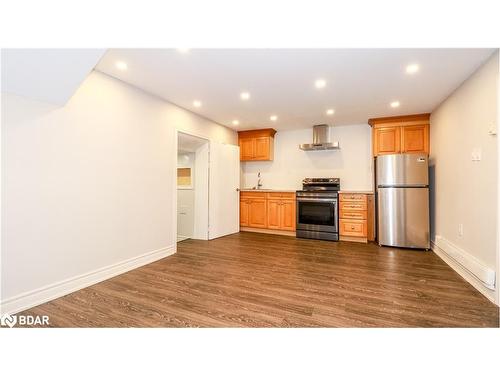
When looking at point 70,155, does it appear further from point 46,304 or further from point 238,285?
point 238,285

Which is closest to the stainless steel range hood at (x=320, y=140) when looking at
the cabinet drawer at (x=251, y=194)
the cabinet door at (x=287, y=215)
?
the cabinet door at (x=287, y=215)

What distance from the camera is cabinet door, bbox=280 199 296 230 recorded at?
4859mm

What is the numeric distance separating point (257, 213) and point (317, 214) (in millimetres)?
1314

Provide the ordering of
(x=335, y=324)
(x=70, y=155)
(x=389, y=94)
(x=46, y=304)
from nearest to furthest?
(x=335, y=324) → (x=46, y=304) → (x=70, y=155) → (x=389, y=94)

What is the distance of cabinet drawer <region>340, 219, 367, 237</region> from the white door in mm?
2215

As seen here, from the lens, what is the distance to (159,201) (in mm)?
3344

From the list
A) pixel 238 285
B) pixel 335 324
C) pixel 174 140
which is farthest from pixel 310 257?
pixel 174 140

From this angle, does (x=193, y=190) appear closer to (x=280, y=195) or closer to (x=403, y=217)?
(x=280, y=195)

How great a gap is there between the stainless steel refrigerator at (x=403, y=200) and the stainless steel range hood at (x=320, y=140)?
116 cm

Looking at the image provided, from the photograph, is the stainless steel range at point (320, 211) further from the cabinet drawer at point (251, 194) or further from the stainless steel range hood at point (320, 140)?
the cabinet drawer at point (251, 194)

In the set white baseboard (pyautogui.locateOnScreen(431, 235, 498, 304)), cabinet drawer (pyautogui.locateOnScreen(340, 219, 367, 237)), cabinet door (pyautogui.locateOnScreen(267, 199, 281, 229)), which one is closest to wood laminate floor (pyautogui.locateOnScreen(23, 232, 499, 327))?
white baseboard (pyautogui.locateOnScreen(431, 235, 498, 304))

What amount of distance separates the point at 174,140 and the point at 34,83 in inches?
71.4
